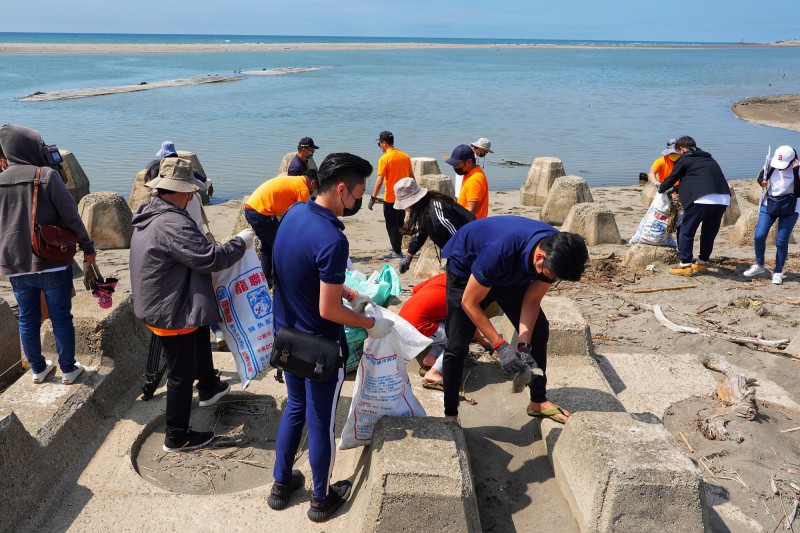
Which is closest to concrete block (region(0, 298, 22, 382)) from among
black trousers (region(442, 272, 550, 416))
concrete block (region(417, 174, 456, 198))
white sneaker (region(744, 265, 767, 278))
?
black trousers (region(442, 272, 550, 416))

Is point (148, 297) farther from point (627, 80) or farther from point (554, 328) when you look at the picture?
point (627, 80)

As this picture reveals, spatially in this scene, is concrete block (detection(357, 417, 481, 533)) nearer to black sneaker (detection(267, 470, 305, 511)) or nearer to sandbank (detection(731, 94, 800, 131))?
black sneaker (detection(267, 470, 305, 511))

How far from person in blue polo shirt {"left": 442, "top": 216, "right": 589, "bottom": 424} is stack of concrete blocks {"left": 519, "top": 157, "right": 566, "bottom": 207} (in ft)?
27.0

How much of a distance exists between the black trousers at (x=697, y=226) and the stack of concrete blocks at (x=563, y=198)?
286 cm

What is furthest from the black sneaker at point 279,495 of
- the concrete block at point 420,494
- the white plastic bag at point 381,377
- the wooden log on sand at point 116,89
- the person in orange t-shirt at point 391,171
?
the wooden log on sand at point 116,89

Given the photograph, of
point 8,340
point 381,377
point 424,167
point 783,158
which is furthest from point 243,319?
point 424,167

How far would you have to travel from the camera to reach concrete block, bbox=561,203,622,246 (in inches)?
349

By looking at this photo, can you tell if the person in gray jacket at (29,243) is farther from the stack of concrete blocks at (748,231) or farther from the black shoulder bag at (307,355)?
the stack of concrete blocks at (748,231)

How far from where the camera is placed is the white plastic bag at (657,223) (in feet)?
25.0

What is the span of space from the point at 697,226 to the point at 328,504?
18.3ft

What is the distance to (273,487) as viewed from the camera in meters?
3.26

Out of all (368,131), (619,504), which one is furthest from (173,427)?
(368,131)

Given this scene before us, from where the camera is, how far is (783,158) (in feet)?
22.1

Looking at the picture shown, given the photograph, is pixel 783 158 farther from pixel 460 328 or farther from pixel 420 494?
pixel 420 494
